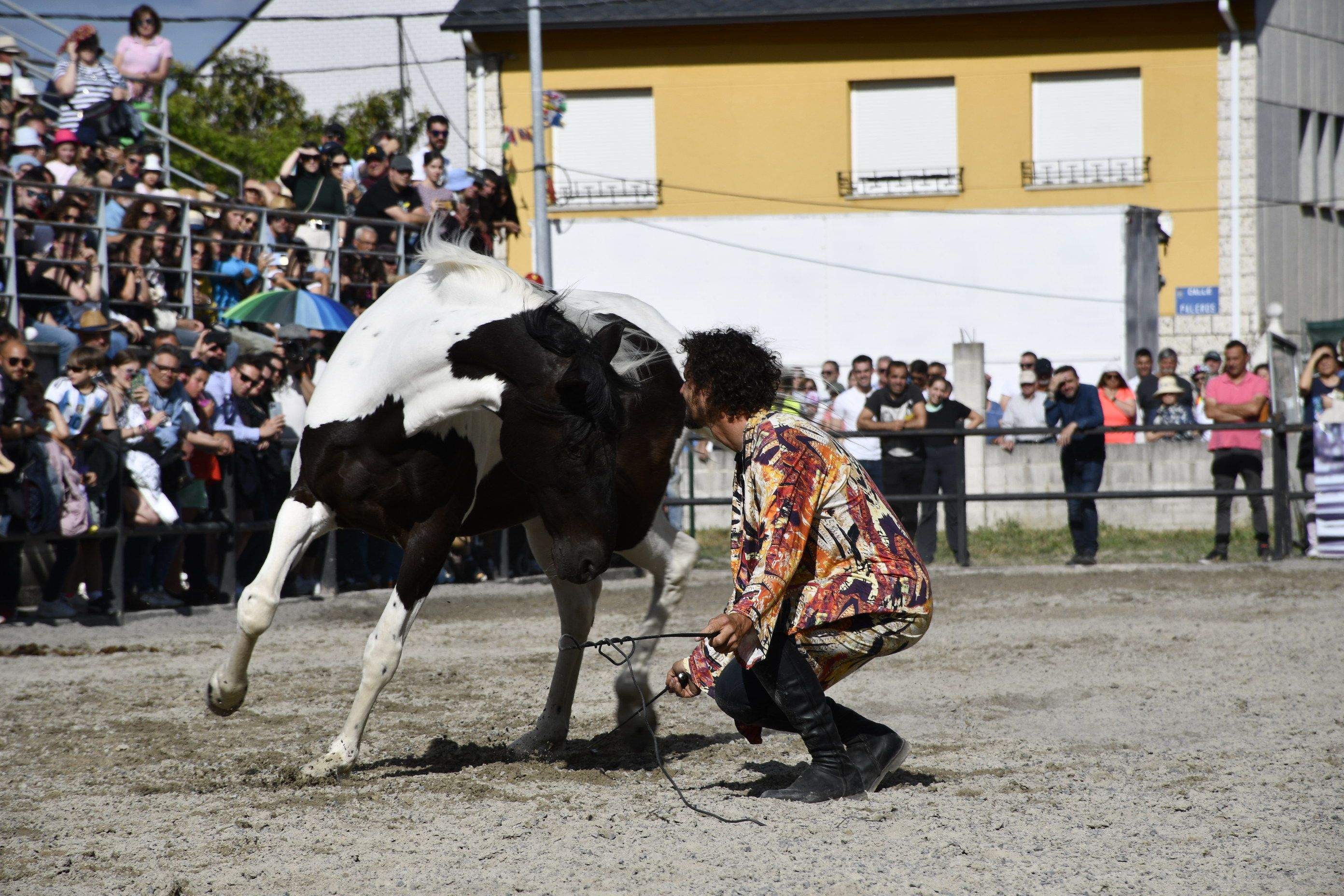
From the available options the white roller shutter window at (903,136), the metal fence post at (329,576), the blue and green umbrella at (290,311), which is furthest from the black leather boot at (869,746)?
the white roller shutter window at (903,136)

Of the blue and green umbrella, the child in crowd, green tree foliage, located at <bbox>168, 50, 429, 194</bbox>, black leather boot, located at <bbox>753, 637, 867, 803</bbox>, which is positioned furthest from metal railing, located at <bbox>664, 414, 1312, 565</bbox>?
green tree foliage, located at <bbox>168, 50, 429, 194</bbox>

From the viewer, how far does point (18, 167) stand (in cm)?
1152

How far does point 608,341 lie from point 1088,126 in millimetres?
20952

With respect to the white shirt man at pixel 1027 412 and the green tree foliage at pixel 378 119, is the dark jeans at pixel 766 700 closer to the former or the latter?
the white shirt man at pixel 1027 412

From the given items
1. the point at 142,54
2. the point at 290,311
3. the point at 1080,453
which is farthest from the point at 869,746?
the point at 142,54

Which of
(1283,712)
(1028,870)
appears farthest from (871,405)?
(1028,870)

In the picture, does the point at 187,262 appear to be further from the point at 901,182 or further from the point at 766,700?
the point at 901,182

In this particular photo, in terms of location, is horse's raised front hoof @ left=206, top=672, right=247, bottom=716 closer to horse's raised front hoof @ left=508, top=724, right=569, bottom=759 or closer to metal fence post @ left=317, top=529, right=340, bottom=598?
horse's raised front hoof @ left=508, top=724, right=569, bottom=759

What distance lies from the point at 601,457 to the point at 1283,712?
3073 mm

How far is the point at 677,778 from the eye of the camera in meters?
4.89

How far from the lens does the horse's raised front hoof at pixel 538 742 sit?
529 cm

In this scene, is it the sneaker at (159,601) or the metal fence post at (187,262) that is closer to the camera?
the sneaker at (159,601)

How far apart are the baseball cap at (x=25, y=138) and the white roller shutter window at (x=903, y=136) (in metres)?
15.1

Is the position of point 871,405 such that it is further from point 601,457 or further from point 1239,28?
point 1239,28
